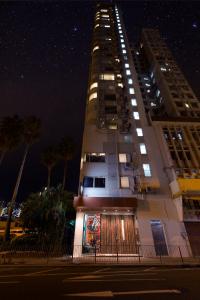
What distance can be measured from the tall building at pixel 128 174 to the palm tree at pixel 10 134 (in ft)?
40.0

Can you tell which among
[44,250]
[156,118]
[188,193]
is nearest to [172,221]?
[188,193]

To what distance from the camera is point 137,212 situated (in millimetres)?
22766

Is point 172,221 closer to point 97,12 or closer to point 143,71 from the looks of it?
point 143,71

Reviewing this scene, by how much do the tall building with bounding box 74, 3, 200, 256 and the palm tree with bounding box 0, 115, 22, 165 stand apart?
12.2 meters

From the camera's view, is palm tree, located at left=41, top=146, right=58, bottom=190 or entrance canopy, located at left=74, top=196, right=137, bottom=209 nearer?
entrance canopy, located at left=74, top=196, right=137, bottom=209

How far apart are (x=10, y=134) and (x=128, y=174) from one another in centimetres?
2115

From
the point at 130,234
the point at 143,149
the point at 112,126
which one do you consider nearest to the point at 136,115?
the point at 112,126

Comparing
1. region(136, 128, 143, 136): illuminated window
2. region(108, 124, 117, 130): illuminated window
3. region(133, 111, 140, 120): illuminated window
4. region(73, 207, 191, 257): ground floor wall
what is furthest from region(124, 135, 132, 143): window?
region(73, 207, 191, 257): ground floor wall

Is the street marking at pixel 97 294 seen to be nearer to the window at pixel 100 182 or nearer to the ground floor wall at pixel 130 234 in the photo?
the ground floor wall at pixel 130 234

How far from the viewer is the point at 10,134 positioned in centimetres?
3084

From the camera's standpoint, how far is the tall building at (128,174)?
21328mm

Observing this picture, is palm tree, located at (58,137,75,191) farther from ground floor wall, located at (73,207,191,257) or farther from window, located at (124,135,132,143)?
ground floor wall, located at (73,207,191,257)

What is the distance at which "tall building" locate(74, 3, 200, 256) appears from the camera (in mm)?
21328

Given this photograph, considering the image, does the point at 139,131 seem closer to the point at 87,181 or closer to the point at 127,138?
the point at 127,138
